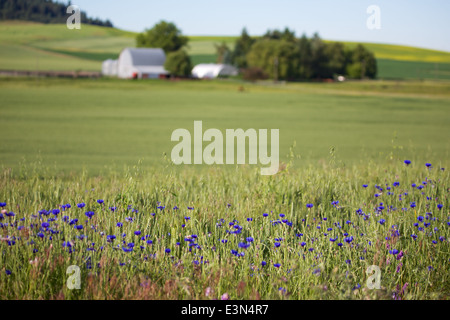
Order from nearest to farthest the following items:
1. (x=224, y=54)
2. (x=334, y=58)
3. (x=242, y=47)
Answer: (x=334, y=58) < (x=242, y=47) < (x=224, y=54)

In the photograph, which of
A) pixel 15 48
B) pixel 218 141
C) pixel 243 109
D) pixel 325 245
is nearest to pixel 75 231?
pixel 325 245

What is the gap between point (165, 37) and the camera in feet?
237

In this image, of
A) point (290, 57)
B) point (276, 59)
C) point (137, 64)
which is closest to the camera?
point (276, 59)

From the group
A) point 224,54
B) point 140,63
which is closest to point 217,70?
point 224,54

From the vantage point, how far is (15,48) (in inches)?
2211

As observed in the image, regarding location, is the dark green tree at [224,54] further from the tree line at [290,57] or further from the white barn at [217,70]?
the tree line at [290,57]

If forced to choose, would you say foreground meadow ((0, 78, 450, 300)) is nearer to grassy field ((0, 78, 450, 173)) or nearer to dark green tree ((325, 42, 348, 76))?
grassy field ((0, 78, 450, 173))

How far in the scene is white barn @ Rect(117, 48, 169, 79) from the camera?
219 ft

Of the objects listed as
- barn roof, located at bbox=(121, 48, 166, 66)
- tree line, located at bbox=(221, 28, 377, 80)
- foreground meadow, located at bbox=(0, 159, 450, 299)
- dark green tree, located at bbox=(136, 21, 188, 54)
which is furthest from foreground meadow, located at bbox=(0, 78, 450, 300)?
dark green tree, located at bbox=(136, 21, 188, 54)

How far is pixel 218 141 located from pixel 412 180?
7.06 metres

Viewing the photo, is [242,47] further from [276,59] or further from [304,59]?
[276,59]

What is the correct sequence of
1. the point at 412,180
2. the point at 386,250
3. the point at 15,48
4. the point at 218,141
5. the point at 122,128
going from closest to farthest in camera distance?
the point at 386,250 → the point at 412,180 → the point at 218,141 → the point at 122,128 → the point at 15,48

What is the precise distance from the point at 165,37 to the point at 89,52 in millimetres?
15189

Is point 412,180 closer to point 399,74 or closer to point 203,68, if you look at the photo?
point 203,68
